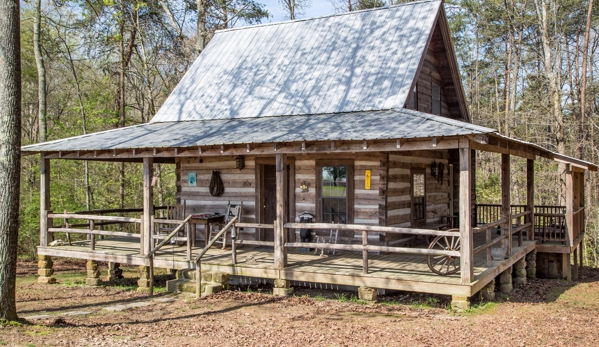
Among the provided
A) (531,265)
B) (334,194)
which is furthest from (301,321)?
(531,265)

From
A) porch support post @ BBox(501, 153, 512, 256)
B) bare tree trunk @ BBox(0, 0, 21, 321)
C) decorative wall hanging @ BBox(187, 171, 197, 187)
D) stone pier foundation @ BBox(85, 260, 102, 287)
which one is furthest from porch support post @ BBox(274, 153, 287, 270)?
stone pier foundation @ BBox(85, 260, 102, 287)

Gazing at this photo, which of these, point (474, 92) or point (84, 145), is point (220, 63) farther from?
point (474, 92)

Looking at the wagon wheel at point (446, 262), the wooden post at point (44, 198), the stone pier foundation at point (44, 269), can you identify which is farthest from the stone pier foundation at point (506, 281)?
the wooden post at point (44, 198)

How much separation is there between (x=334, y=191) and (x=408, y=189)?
212 centimetres

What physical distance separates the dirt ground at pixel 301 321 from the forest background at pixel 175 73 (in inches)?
437

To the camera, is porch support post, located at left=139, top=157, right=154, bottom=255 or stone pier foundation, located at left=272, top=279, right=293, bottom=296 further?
porch support post, located at left=139, top=157, right=154, bottom=255

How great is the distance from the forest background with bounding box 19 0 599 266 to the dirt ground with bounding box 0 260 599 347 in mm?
11094

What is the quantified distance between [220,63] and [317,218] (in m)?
7.30

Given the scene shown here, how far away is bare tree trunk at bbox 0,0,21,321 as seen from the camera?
836 cm

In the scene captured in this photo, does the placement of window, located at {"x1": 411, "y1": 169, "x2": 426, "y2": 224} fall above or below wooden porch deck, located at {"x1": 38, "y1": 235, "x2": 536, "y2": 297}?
above

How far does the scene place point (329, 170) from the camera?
13383 millimetres

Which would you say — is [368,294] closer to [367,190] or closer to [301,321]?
[301,321]

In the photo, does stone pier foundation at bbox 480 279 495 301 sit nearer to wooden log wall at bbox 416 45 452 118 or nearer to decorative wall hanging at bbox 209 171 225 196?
wooden log wall at bbox 416 45 452 118

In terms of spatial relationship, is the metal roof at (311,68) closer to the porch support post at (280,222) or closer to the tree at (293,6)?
the porch support post at (280,222)
